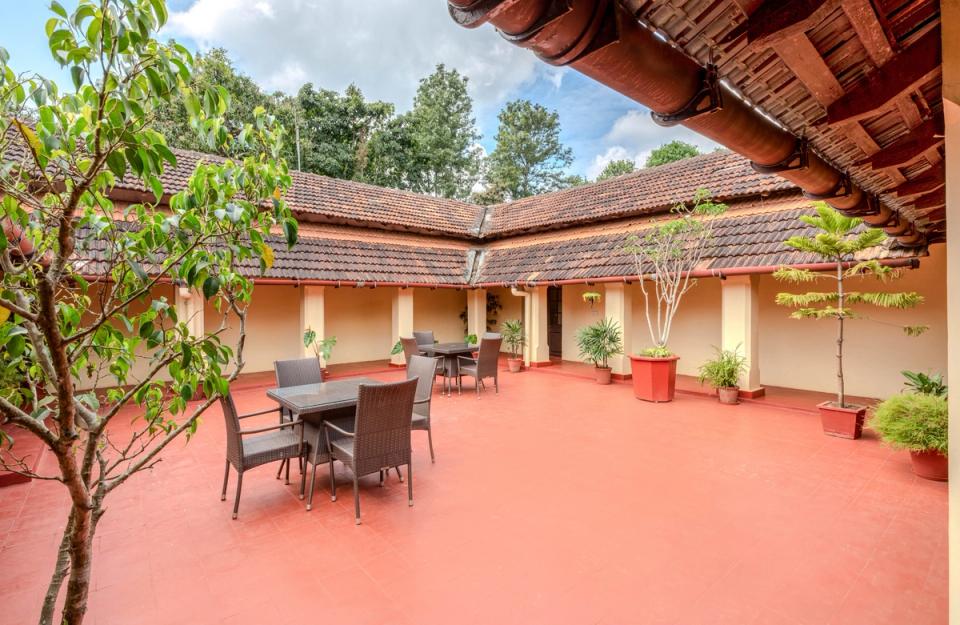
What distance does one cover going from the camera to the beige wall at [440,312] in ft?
47.8

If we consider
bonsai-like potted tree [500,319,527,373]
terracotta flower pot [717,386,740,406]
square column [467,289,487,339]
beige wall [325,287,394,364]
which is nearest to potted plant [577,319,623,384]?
bonsai-like potted tree [500,319,527,373]

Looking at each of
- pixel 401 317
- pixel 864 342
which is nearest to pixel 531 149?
pixel 401 317

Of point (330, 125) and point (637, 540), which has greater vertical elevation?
point (330, 125)

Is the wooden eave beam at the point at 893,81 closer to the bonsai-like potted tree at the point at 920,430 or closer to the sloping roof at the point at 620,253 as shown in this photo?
the bonsai-like potted tree at the point at 920,430

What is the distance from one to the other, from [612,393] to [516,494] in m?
5.29

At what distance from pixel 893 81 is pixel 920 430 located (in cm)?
435

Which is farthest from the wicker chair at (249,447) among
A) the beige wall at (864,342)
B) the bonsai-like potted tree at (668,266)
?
the beige wall at (864,342)

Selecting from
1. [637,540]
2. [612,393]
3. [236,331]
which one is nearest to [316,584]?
[637,540]

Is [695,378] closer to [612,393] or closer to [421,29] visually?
[612,393]

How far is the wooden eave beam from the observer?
5.87 ft

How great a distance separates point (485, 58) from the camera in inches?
1106

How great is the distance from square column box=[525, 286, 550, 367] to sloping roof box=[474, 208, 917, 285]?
2.04 feet

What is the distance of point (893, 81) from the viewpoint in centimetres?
195

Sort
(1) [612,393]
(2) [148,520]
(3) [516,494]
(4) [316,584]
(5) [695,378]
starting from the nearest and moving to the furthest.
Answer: (4) [316,584] → (2) [148,520] → (3) [516,494] → (1) [612,393] → (5) [695,378]
